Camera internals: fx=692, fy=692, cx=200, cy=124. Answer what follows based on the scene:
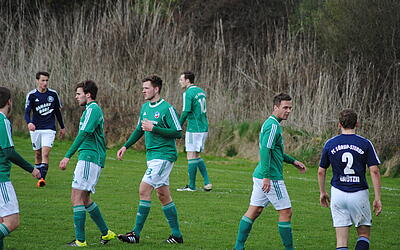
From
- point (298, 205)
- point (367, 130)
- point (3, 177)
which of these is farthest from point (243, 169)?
point (3, 177)

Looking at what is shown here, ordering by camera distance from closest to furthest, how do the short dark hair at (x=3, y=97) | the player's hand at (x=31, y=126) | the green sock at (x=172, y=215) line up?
the short dark hair at (x=3, y=97)
the green sock at (x=172, y=215)
the player's hand at (x=31, y=126)

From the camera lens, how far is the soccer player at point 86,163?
862 centimetres

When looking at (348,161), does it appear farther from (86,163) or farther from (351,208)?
(86,163)

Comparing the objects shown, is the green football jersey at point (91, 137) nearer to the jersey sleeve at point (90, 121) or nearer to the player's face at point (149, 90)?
the jersey sleeve at point (90, 121)

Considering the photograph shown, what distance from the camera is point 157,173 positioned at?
29.1ft

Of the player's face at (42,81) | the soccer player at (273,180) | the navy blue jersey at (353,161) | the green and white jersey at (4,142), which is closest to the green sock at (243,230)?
the soccer player at (273,180)

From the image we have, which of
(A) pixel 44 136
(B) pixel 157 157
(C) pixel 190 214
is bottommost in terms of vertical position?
(C) pixel 190 214

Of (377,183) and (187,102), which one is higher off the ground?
(187,102)

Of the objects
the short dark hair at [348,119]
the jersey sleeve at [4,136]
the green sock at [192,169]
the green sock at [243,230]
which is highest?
the short dark hair at [348,119]

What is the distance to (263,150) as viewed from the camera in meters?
8.11

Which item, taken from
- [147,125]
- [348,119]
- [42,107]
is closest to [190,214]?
[147,125]

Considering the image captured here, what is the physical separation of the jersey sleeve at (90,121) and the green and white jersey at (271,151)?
2.13 metres

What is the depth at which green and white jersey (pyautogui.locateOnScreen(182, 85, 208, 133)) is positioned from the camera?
14008mm

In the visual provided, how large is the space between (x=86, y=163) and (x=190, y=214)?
10.4 ft
